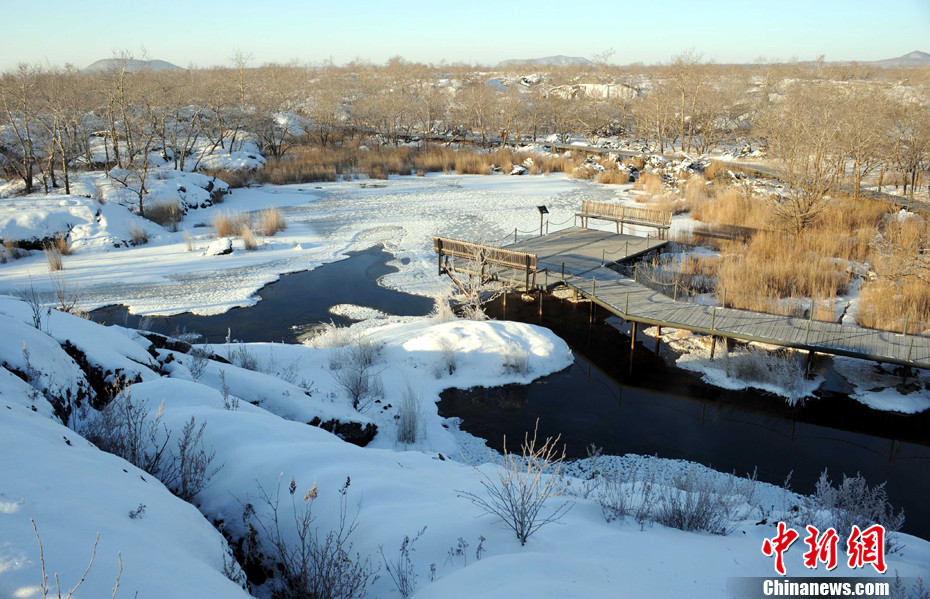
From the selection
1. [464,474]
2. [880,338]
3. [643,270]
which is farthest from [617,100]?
[464,474]

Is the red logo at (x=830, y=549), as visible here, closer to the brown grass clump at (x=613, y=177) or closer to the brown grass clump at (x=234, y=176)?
the brown grass clump at (x=613, y=177)

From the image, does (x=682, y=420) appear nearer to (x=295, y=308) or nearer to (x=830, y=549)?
(x=830, y=549)

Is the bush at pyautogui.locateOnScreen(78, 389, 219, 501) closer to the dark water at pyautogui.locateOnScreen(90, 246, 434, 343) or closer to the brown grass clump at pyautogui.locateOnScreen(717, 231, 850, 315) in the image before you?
the dark water at pyautogui.locateOnScreen(90, 246, 434, 343)

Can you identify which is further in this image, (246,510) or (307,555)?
(246,510)

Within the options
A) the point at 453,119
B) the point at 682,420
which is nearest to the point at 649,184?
the point at 682,420

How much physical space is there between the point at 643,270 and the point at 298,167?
22.9m

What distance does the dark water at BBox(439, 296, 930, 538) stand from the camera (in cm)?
809

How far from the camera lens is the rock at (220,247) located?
18.3 m

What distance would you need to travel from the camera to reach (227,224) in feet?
66.8

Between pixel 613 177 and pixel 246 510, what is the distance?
27.6 meters

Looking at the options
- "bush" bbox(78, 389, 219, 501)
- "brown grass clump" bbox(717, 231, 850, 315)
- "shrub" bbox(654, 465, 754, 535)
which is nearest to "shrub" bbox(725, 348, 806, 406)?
"brown grass clump" bbox(717, 231, 850, 315)

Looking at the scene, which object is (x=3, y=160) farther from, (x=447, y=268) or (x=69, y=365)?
(x=69, y=365)

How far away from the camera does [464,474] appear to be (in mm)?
5910

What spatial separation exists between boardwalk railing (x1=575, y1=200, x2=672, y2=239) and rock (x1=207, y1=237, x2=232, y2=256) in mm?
10652
